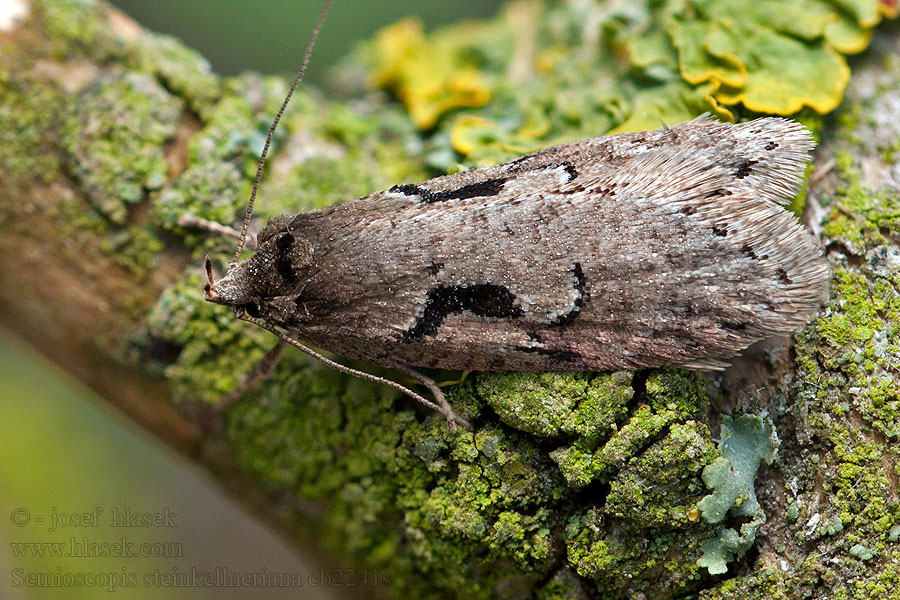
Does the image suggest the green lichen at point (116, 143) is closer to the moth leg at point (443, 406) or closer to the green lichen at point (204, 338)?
the green lichen at point (204, 338)

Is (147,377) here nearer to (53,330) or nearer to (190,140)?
(53,330)

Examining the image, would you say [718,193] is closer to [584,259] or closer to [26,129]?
[584,259]

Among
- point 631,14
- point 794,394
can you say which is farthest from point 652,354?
point 631,14

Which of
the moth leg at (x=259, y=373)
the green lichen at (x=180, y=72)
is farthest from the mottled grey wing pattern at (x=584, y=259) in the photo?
the green lichen at (x=180, y=72)
